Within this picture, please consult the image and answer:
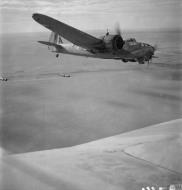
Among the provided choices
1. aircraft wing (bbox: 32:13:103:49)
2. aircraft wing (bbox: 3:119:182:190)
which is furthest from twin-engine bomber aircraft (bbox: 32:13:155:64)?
aircraft wing (bbox: 3:119:182:190)

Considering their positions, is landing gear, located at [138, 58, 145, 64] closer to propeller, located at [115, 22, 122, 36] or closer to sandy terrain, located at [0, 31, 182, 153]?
sandy terrain, located at [0, 31, 182, 153]

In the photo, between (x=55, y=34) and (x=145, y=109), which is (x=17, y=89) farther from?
(x=145, y=109)

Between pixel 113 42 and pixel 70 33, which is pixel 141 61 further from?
pixel 70 33

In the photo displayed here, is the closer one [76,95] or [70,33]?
[70,33]

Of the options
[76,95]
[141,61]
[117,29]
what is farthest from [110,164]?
[117,29]

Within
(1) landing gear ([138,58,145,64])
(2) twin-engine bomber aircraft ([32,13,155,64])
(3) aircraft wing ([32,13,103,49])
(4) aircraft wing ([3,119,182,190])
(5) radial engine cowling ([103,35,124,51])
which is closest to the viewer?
(3) aircraft wing ([32,13,103,49])

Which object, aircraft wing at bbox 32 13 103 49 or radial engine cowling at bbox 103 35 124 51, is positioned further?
radial engine cowling at bbox 103 35 124 51
